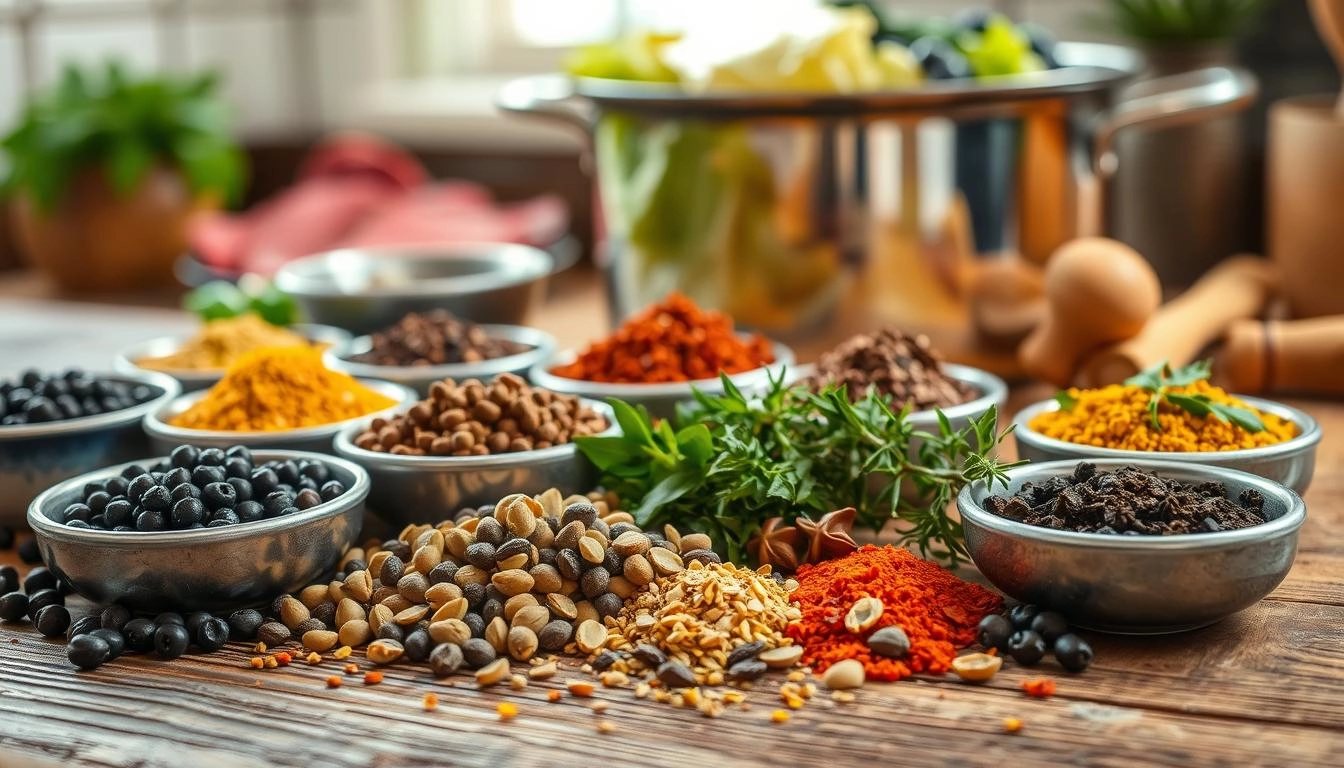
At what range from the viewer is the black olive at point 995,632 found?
0.97 m

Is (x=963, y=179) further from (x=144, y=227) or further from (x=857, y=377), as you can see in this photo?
(x=144, y=227)

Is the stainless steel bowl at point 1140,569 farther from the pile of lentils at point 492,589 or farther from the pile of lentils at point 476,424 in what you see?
the pile of lentils at point 476,424

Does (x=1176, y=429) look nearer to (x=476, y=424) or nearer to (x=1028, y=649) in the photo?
(x=1028, y=649)

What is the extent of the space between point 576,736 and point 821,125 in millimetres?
781

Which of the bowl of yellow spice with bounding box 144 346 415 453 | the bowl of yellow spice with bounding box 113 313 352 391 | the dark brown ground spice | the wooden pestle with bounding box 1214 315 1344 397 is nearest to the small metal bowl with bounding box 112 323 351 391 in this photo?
the bowl of yellow spice with bounding box 113 313 352 391

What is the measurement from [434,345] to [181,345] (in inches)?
12.0

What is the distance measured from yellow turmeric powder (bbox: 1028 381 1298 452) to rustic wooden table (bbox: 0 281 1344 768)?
0.16m

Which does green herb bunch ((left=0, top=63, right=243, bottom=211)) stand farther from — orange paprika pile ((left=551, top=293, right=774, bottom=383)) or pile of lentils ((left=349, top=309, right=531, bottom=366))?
orange paprika pile ((left=551, top=293, right=774, bottom=383))

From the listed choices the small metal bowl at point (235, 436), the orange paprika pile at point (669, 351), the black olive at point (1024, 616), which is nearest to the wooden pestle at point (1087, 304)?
the orange paprika pile at point (669, 351)

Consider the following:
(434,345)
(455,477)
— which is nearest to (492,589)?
(455,477)

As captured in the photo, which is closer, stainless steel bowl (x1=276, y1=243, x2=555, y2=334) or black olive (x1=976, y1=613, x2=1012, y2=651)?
black olive (x1=976, y1=613, x2=1012, y2=651)

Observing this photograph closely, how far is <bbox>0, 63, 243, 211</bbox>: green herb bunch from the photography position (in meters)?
2.36

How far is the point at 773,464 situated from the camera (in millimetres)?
1145

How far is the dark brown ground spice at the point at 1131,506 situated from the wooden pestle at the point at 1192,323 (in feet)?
1.40
